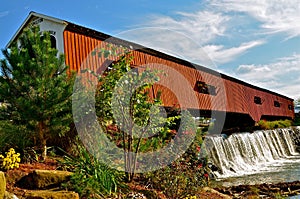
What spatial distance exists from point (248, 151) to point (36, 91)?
34.2ft

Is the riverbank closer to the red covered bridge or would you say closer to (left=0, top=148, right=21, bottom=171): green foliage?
(left=0, top=148, right=21, bottom=171): green foliage

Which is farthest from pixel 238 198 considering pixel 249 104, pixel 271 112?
pixel 271 112

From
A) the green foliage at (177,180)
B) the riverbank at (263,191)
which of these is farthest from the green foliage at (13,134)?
the riverbank at (263,191)

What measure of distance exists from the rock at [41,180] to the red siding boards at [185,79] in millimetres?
5175

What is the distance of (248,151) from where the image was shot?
14.1m

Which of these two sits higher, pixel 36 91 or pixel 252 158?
pixel 36 91

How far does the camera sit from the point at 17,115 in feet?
20.4

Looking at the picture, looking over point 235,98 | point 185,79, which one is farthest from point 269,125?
point 185,79

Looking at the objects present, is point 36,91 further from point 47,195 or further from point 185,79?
point 185,79

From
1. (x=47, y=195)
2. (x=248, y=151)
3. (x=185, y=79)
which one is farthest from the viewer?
(x=185, y=79)

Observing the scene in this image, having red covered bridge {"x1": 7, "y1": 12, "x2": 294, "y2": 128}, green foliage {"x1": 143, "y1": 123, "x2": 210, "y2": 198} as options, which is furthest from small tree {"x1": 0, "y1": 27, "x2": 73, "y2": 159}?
red covered bridge {"x1": 7, "y1": 12, "x2": 294, "y2": 128}

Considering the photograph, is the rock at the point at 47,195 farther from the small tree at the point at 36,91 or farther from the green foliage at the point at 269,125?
the green foliage at the point at 269,125

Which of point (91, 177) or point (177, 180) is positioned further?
point (177, 180)

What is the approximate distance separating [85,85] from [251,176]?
21.7 ft
